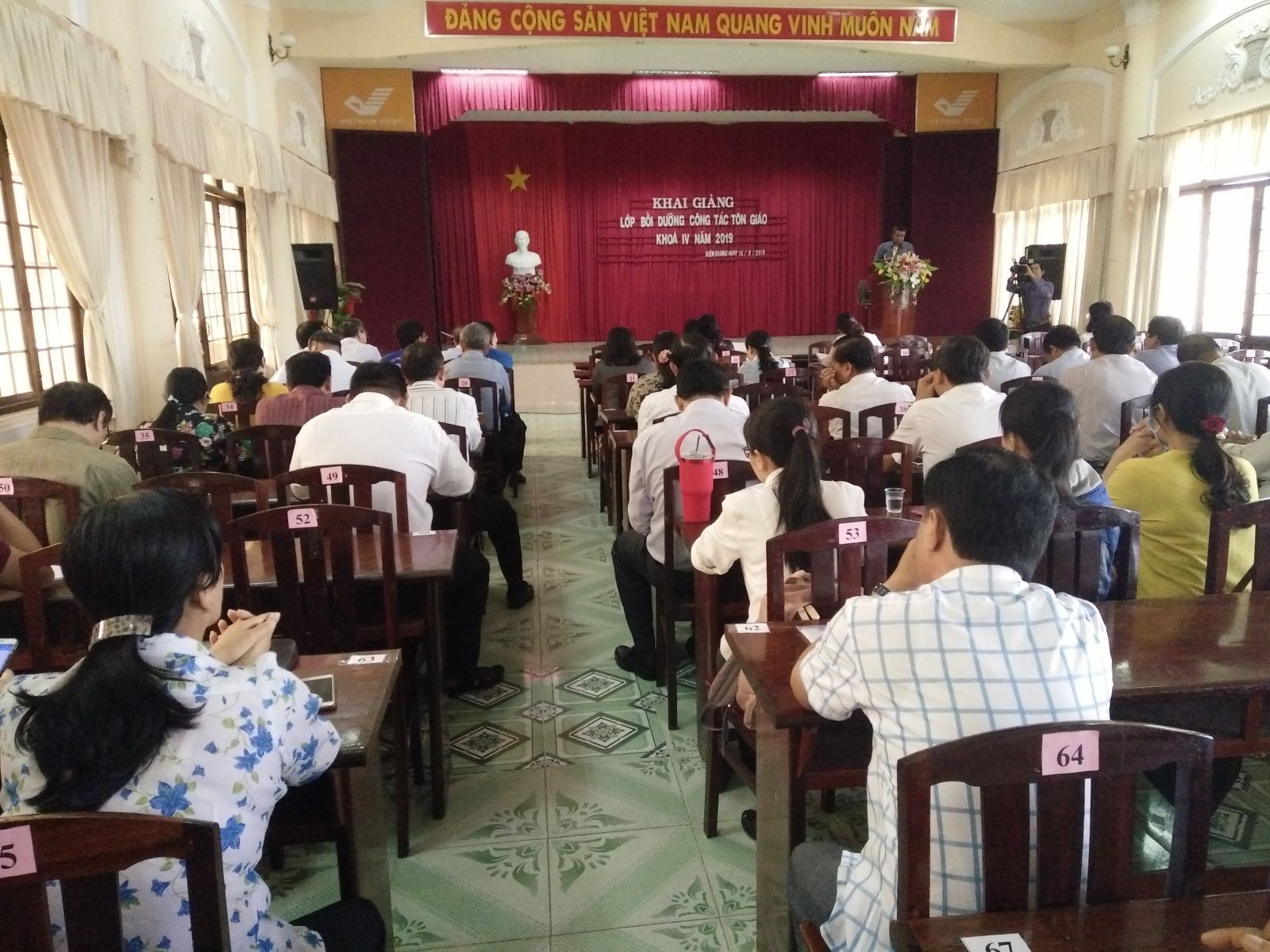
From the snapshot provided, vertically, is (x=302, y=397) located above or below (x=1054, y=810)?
above

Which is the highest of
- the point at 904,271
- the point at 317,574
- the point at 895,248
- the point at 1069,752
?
the point at 895,248

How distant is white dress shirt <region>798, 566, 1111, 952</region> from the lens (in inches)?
44.3

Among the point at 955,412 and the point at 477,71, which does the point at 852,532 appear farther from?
the point at 477,71

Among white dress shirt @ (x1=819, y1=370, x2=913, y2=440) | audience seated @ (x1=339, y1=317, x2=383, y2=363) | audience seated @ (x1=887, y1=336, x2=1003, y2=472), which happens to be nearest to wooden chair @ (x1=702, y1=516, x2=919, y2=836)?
audience seated @ (x1=887, y1=336, x2=1003, y2=472)

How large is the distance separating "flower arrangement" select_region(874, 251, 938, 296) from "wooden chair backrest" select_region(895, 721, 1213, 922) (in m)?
9.20

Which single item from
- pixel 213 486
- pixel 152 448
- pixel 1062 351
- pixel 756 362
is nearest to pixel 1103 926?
pixel 213 486

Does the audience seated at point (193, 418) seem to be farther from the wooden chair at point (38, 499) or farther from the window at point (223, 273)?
the window at point (223, 273)

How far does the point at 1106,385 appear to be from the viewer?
4.34 m

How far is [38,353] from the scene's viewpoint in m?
4.44

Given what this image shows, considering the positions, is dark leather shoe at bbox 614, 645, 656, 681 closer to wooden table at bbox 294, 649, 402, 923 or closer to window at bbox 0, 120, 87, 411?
wooden table at bbox 294, 649, 402, 923

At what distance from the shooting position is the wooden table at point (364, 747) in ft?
4.70

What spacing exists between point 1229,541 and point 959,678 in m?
1.28

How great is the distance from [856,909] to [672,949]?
811 millimetres

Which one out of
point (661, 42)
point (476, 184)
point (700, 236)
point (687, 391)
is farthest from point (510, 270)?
point (687, 391)
